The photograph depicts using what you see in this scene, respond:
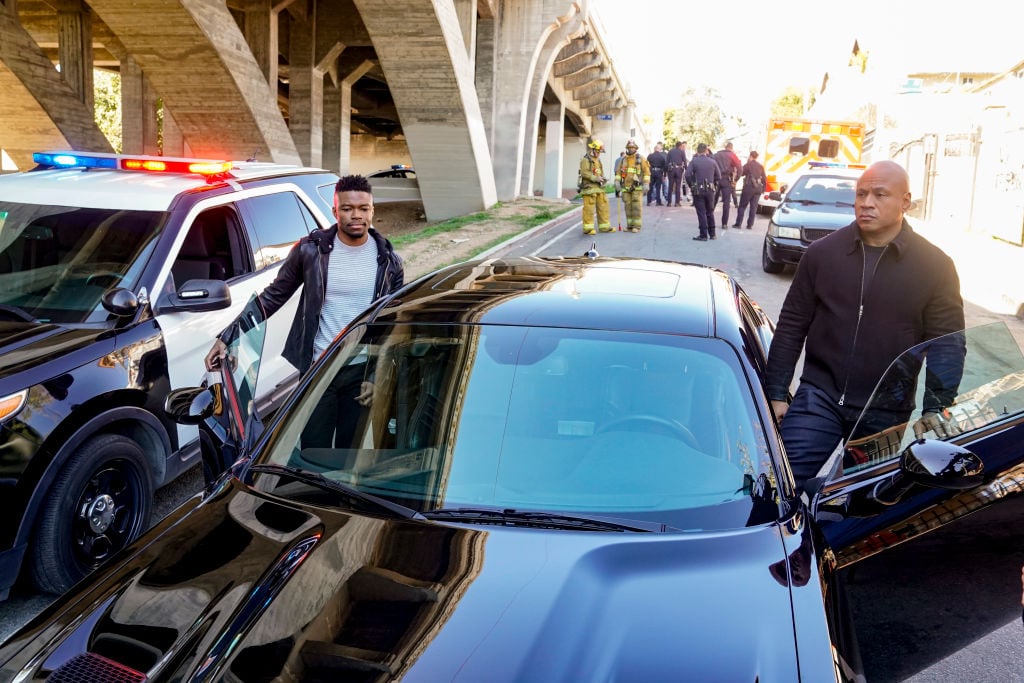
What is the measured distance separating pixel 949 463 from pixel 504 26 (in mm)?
29882

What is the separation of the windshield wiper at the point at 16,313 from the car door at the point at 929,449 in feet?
12.0

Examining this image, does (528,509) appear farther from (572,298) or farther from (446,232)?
(446,232)

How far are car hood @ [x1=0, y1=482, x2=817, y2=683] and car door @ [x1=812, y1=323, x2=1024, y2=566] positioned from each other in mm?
413

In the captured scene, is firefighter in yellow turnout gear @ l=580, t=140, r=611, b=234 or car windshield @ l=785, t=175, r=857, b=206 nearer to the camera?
car windshield @ l=785, t=175, r=857, b=206

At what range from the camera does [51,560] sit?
400 centimetres

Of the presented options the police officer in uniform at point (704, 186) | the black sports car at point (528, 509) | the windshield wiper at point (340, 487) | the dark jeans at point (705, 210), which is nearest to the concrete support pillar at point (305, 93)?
the police officer in uniform at point (704, 186)

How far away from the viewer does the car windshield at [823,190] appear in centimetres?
1612

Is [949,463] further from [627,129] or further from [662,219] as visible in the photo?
[627,129]

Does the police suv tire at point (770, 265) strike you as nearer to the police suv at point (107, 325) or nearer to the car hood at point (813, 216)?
the car hood at point (813, 216)

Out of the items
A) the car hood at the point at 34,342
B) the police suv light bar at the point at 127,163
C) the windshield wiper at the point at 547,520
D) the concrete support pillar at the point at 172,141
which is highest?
the concrete support pillar at the point at 172,141

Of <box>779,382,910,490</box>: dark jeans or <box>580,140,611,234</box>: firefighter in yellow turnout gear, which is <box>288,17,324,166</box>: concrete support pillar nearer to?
<box>580,140,611,234</box>: firefighter in yellow turnout gear

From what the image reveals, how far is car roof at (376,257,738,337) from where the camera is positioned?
131 inches

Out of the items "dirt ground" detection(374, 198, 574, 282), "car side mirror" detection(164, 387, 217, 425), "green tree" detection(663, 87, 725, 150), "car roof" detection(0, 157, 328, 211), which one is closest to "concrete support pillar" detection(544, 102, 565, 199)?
"dirt ground" detection(374, 198, 574, 282)

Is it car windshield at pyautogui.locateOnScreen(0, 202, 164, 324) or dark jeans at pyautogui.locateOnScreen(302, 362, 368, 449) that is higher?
car windshield at pyautogui.locateOnScreen(0, 202, 164, 324)
